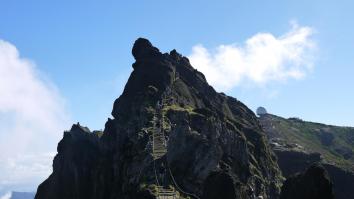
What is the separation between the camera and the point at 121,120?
181750mm

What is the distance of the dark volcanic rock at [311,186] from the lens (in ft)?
275

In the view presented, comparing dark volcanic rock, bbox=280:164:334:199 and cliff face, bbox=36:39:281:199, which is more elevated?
cliff face, bbox=36:39:281:199

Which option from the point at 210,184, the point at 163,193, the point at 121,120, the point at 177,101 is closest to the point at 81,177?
the point at 121,120

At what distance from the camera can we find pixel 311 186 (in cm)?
8556

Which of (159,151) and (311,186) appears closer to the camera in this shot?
(311,186)

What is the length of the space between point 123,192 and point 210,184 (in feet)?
201

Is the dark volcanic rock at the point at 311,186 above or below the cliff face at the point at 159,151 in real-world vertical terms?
below

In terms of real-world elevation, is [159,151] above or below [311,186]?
above

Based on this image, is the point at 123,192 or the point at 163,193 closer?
the point at 163,193

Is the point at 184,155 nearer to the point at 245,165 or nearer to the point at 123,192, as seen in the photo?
the point at 123,192

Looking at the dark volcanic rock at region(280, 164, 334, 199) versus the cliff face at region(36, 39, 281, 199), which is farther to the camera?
the cliff face at region(36, 39, 281, 199)

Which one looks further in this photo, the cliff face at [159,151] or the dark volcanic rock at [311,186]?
the cliff face at [159,151]

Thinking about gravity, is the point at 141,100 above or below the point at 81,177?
above

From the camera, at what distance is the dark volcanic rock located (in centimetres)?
8388
